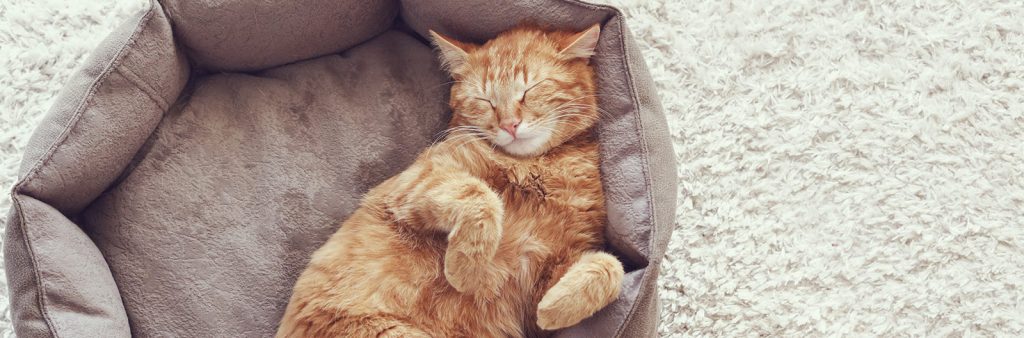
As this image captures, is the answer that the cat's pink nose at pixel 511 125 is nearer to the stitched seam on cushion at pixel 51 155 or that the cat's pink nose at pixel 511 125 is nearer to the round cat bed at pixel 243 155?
the round cat bed at pixel 243 155

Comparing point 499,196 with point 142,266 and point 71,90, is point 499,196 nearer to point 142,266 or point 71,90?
point 142,266

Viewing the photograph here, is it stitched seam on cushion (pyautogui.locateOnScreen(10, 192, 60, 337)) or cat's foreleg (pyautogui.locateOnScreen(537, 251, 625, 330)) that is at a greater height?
stitched seam on cushion (pyautogui.locateOnScreen(10, 192, 60, 337))

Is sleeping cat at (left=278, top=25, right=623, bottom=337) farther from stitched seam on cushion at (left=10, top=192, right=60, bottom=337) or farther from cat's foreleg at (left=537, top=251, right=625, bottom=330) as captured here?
stitched seam on cushion at (left=10, top=192, right=60, bottom=337)

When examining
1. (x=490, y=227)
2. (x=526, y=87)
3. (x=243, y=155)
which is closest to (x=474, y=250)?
(x=490, y=227)

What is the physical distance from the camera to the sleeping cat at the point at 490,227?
146cm

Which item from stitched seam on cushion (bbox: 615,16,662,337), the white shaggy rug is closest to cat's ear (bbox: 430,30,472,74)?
stitched seam on cushion (bbox: 615,16,662,337)

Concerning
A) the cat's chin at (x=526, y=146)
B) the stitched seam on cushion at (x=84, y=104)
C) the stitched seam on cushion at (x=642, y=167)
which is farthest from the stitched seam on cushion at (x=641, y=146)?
the stitched seam on cushion at (x=84, y=104)

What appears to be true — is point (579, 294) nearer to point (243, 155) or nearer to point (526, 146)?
point (526, 146)

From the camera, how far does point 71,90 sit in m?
1.61

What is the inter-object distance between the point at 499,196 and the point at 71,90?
972mm

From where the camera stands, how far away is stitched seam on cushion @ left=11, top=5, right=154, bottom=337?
147 cm

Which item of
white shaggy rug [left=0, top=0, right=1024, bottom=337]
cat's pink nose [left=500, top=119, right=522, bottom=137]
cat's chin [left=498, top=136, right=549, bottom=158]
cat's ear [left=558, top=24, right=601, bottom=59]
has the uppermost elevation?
cat's ear [left=558, top=24, right=601, bottom=59]

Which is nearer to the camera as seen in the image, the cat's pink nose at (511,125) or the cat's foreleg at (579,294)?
the cat's foreleg at (579,294)

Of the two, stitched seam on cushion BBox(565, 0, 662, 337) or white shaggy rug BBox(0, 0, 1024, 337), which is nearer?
stitched seam on cushion BBox(565, 0, 662, 337)
